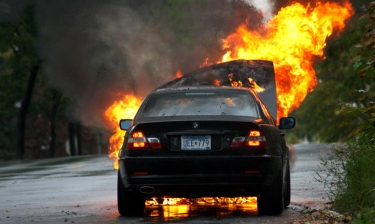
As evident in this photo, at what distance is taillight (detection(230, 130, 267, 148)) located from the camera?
11035 mm

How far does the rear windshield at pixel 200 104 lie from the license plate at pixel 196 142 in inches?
26.3

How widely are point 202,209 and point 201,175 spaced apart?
5.25ft

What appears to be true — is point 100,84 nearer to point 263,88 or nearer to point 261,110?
point 263,88

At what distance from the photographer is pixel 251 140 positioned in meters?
11.1

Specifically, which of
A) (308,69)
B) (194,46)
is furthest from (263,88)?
(194,46)

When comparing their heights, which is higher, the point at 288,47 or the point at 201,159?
the point at 288,47

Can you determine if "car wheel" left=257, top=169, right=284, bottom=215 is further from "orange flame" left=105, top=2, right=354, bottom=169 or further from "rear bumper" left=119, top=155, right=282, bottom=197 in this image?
"orange flame" left=105, top=2, right=354, bottom=169

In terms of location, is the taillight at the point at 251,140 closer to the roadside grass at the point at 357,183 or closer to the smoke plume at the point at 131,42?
the roadside grass at the point at 357,183

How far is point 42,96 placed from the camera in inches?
2299

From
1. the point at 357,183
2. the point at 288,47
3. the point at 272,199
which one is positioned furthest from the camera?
the point at 288,47

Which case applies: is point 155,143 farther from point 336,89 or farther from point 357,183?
point 336,89

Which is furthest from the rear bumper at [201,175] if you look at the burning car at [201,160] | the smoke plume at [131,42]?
the smoke plume at [131,42]

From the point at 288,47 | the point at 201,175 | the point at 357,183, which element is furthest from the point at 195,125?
the point at 288,47

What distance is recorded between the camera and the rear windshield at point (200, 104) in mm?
11781
